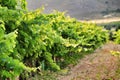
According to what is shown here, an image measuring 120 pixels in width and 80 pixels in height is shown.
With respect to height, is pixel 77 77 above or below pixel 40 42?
below

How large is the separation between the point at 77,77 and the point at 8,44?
16.1m

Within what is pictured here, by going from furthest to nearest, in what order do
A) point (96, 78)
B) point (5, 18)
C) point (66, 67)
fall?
point (66, 67) → point (96, 78) → point (5, 18)

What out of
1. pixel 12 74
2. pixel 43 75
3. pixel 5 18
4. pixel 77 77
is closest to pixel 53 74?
pixel 43 75

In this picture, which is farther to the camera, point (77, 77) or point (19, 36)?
point (77, 77)

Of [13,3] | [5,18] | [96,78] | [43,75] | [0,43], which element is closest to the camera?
[0,43]

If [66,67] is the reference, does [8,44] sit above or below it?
above

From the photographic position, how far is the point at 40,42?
68.2ft

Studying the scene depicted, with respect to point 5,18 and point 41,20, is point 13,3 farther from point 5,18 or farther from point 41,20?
point 5,18

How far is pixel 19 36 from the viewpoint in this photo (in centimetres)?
1900

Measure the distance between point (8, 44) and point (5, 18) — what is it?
5118 mm

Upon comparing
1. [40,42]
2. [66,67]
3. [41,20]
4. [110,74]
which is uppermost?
[41,20]

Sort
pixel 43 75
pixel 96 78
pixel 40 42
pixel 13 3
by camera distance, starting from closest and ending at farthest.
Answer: pixel 13 3 → pixel 40 42 → pixel 96 78 → pixel 43 75

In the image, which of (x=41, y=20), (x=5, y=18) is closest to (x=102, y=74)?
(x=41, y=20)

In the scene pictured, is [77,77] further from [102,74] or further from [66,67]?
[66,67]
